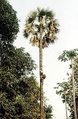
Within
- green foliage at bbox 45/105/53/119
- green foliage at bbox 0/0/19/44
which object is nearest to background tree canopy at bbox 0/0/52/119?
green foliage at bbox 0/0/19/44

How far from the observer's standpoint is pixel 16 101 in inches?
1125

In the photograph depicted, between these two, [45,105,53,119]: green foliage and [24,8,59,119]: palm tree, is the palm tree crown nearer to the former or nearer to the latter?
[24,8,59,119]: palm tree

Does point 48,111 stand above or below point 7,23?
below

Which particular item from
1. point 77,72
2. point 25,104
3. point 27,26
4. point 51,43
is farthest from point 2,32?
point 77,72

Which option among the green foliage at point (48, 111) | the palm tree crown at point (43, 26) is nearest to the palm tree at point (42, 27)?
the palm tree crown at point (43, 26)

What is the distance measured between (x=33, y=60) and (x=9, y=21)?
5.09 m

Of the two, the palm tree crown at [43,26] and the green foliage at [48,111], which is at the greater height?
the palm tree crown at [43,26]

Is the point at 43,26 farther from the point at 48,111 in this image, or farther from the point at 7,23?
the point at 48,111

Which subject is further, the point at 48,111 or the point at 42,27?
the point at 48,111

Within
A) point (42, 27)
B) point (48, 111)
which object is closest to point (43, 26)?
point (42, 27)

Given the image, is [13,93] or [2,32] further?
[2,32]

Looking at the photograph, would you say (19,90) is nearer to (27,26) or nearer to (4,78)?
(4,78)

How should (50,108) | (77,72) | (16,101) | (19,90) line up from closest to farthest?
(16,101) < (19,90) < (50,108) < (77,72)

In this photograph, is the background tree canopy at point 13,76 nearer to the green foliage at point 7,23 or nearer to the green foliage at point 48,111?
the green foliage at point 7,23
